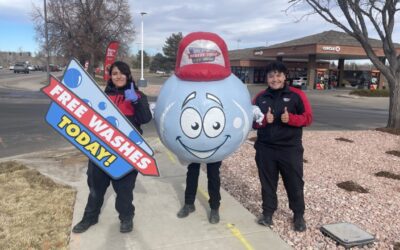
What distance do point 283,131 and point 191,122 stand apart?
114cm

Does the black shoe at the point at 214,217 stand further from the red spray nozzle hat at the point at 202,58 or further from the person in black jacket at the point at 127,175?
the red spray nozzle hat at the point at 202,58

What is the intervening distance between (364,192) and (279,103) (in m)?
2.46

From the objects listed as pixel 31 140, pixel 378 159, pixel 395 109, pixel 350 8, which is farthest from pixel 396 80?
pixel 31 140

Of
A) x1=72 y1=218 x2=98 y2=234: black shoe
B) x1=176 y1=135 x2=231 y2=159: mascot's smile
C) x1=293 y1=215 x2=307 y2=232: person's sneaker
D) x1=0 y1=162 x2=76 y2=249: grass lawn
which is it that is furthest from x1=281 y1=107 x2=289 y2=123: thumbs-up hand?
x1=0 y1=162 x2=76 y2=249: grass lawn

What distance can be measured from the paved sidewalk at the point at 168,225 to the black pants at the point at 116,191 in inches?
7.8

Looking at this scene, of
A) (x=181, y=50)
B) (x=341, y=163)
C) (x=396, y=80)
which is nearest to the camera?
(x=181, y=50)

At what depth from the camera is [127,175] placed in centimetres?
388

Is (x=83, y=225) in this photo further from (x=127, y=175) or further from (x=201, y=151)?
(x=201, y=151)

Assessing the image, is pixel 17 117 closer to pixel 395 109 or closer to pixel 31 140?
pixel 31 140

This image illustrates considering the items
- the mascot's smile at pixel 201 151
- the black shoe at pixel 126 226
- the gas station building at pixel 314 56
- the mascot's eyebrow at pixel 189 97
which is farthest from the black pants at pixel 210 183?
the gas station building at pixel 314 56

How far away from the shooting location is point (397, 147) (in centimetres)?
898

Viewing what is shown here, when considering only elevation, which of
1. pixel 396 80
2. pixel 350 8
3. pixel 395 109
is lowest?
pixel 395 109

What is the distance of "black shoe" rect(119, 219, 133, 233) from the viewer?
400cm

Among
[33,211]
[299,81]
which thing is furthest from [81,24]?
[33,211]
